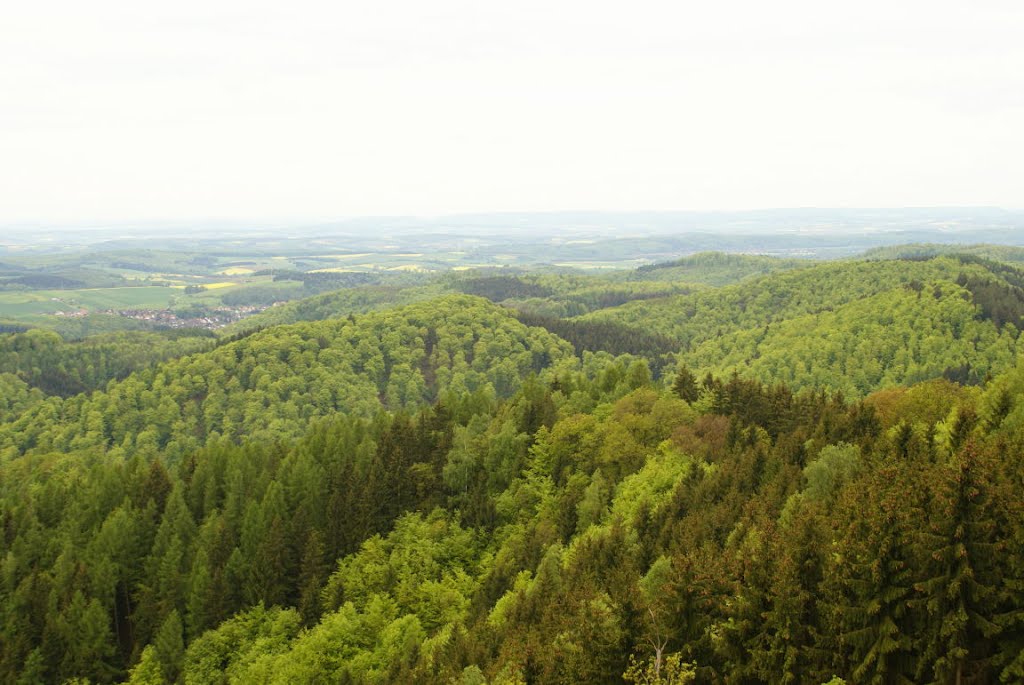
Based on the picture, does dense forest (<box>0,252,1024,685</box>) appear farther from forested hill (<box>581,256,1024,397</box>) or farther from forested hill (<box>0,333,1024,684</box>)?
forested hill (<box>581,256,1024,397</box>)

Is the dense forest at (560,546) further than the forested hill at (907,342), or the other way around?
the forested hill at (907,342)

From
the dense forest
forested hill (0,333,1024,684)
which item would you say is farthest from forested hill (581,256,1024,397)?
forested hill (0,333,1024,684)

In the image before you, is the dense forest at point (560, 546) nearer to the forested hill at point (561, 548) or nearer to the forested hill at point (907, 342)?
the forested hill at point (561, 548)

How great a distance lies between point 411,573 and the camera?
70.9 meters

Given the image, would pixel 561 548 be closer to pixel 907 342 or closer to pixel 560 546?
pixel 560 546

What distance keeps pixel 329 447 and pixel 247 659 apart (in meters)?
33.3

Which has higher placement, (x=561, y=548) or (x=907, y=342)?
(x=561, y=548)

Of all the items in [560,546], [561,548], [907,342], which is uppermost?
[560,546]

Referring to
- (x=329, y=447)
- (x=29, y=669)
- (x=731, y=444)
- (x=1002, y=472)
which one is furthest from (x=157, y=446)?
(x=1002, y=472)

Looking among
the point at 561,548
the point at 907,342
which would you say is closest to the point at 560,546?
the point at 561,548

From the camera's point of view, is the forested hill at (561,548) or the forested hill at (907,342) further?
the forested hill at (907,342)

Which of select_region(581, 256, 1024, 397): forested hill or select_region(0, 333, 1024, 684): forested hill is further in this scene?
select_region(581, 256, 1024, 397): forested hill

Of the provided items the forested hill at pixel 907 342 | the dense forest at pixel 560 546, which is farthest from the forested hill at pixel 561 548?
the forested hill at pixel 907 342

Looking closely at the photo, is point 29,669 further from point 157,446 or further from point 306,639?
point 157,446
